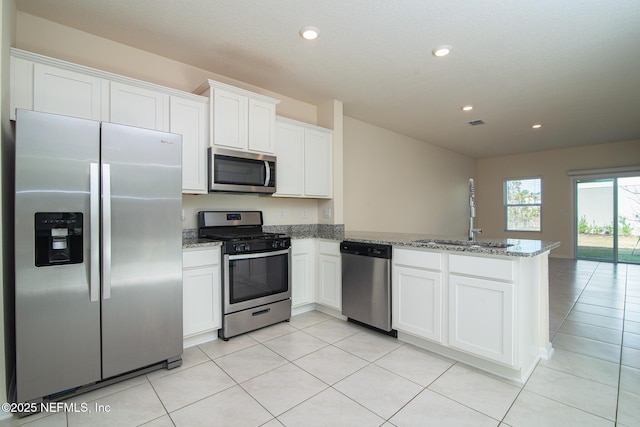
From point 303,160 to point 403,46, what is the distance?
62.6 inches

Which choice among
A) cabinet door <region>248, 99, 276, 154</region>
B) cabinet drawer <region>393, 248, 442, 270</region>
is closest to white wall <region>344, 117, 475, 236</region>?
cabinet door <region>248, 99, 276, 154</region>

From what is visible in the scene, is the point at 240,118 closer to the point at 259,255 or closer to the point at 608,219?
the point at 259,255

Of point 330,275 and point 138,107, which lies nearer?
point 138,107

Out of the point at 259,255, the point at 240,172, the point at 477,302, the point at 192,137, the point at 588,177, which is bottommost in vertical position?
the point at 477,302

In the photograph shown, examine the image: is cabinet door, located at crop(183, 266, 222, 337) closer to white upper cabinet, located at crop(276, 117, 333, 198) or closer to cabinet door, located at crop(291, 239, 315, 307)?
cabinet door, located at crop(291, 239, 315, 307)

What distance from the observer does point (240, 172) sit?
302 cm

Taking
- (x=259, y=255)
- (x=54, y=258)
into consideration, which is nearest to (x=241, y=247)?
(x=259, y=255)

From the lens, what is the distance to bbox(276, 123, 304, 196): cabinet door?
346 centimetres

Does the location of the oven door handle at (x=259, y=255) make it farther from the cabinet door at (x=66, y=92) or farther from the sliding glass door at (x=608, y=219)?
the sliding glass door at (x=608, y=219)

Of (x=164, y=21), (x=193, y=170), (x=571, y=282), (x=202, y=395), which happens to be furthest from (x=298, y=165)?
(x=571, y=282)

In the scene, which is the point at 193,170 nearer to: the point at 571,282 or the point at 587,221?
the point at 571,282

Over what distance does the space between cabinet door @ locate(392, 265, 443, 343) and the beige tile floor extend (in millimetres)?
197

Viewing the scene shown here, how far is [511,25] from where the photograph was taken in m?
2.37

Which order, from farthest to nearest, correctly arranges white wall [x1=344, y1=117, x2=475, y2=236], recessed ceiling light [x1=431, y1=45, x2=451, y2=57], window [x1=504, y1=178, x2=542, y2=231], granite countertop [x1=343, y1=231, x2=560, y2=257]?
window [x1=504, y1=178, x2=542, y2=231] < white wall [x1=344, y1=117, x2=475, y2=236] < recessed ceiling light [x1=431, y1=45, x2=451, y2=57] < granite countertop [x1=343, y1=231, x2=560, y2=257]
